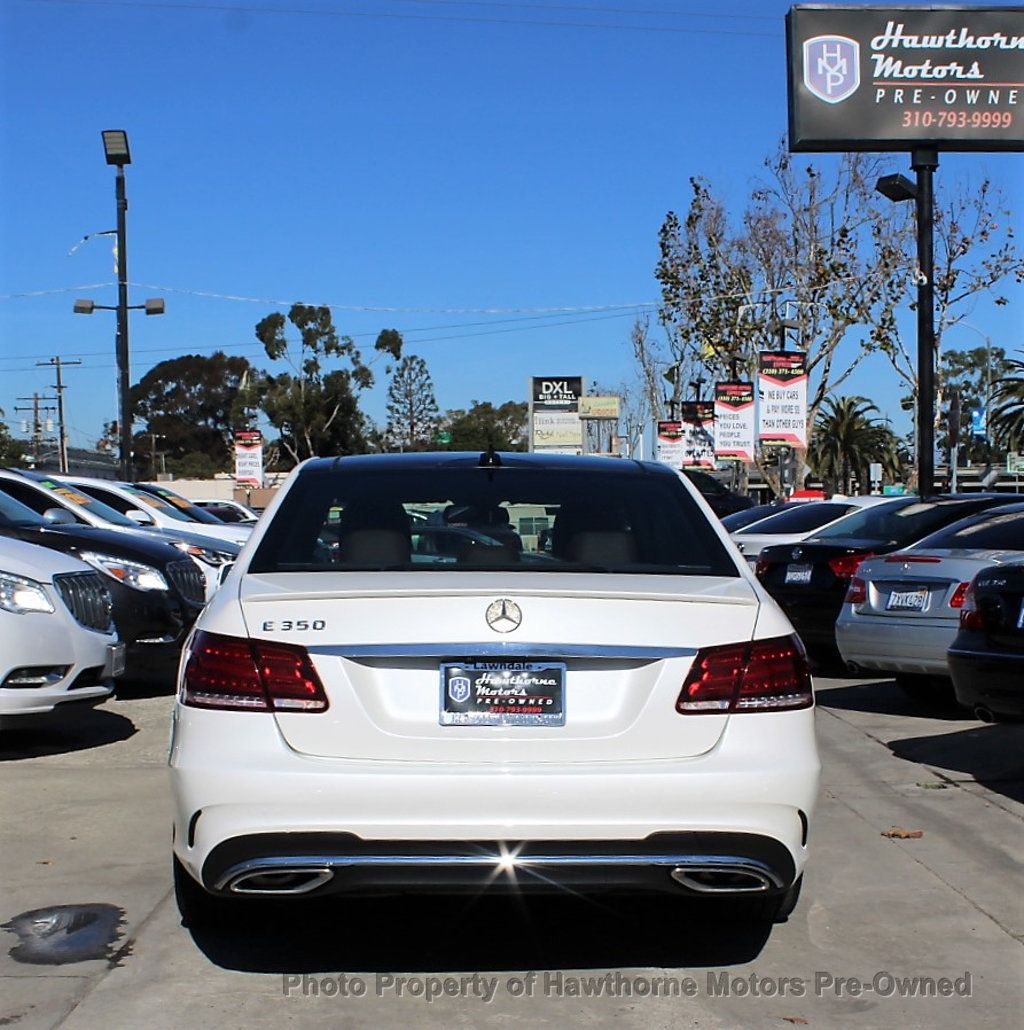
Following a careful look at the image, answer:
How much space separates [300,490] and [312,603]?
3.47 feet

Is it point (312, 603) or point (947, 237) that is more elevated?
point (947, 237)

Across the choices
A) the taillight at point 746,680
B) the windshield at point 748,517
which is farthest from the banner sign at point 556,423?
the taillight at point 746,680

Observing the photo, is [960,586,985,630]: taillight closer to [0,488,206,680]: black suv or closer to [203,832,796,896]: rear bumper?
[203,832,796,896]: rear bumper

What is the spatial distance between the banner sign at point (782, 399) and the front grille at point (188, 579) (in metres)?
21.1

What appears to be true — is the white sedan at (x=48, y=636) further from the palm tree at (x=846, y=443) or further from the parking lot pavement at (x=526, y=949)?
the palm tree at (x=846, y=443)

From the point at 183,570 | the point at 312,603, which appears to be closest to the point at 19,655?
the point at 183,570

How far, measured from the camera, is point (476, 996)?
433 cm

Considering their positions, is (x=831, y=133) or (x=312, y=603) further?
(x=831, y=133)

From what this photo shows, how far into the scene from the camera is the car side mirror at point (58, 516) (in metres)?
10.7

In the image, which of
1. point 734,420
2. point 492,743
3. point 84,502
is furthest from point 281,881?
point 734,420

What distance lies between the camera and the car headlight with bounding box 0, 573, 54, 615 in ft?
25.6

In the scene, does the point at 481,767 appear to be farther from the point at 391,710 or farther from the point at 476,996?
the point at 476,996

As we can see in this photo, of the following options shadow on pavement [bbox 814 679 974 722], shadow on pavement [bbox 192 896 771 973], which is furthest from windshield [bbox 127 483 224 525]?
shadow on pavement [bbox 192 896 771 973]

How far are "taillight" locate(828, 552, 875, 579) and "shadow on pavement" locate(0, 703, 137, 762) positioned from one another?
18.4 ft
